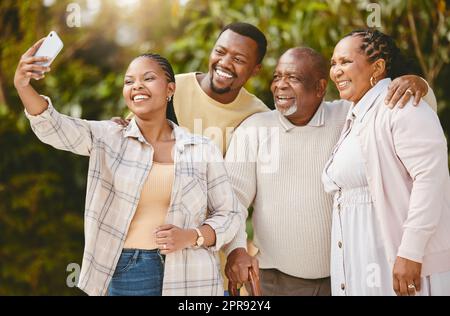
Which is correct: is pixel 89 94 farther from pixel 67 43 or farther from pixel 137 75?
pixel 137 75

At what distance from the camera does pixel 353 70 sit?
228cm

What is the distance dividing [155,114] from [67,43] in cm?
381

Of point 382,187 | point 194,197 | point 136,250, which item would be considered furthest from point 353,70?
point 136,250

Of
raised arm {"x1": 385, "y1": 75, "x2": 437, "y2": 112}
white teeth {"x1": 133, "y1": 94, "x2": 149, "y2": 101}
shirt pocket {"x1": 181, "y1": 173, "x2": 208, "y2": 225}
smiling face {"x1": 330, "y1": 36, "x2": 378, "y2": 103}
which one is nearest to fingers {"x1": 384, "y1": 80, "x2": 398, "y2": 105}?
raised arm {"x1": 385, "y1": 75, "x2": 437, "y2": 112}

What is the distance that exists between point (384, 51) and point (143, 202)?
1010mm

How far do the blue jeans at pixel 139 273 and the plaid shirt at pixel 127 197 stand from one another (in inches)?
1.0

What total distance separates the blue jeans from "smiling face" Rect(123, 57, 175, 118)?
0.46 m

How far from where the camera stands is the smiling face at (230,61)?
8.68ft

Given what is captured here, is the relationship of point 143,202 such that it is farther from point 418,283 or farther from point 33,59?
point 418,283

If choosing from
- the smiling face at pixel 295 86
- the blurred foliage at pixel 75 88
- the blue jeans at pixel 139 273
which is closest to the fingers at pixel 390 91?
the smiling face at pixel 295 86

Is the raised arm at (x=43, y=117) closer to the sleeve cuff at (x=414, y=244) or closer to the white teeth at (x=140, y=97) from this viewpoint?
the white teeth at (x=140, y=97)

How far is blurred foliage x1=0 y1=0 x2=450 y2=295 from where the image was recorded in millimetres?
4191

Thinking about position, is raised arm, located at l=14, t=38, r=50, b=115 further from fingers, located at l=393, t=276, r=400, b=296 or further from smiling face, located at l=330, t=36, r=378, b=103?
fingers, located at l=393, t=276, r=400, b=296
